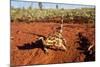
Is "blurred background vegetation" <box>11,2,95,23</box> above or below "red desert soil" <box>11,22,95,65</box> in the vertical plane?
above

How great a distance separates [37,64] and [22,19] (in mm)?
532

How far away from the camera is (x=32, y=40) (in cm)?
232

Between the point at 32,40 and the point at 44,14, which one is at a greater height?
the point at 44,14

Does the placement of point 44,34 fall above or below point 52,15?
below

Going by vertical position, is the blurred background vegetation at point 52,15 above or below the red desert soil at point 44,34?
above

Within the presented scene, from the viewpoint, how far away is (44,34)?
2373 millimetres

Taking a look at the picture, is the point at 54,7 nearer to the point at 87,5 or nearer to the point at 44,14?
the point at 44,14

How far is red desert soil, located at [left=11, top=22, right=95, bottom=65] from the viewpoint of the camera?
2252 millimetres

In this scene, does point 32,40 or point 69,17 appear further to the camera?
point 69,17

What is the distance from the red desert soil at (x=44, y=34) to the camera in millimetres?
2252

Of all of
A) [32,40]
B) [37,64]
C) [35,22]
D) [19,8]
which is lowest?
[37,64]
